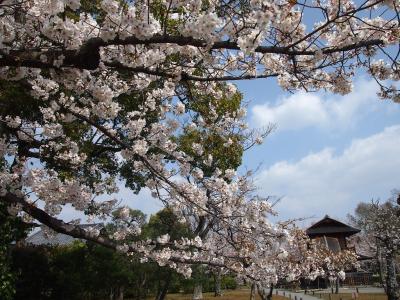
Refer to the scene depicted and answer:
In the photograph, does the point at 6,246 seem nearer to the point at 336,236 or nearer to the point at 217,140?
the point at 217,140

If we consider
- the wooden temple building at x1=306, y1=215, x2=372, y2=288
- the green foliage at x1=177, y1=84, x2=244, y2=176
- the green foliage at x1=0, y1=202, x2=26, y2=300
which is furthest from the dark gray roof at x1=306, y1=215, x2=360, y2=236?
the green foliage at x1=0, y1=202, x2=26, y2=300

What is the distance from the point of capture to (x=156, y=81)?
24.6ft

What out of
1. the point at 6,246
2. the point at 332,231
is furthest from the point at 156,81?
the point at 332,231

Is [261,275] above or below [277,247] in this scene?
below

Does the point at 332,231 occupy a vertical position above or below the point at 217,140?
above

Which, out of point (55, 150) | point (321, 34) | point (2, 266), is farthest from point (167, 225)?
point (321, 34)

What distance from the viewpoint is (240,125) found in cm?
918

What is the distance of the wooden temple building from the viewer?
104 ft

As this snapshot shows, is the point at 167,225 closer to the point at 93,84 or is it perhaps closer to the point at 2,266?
the point at 2,266

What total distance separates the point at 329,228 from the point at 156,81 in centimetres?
2997

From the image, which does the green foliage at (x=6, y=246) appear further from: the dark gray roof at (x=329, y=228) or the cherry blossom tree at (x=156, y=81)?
the dark gray roof at (x=329, y=228)

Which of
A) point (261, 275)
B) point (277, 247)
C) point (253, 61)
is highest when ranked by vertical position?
point (253, 61)

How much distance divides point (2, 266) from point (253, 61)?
8.10 metres

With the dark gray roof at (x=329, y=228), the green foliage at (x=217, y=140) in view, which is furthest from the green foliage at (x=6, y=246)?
the dark gray roof at (x=329, y=228)
